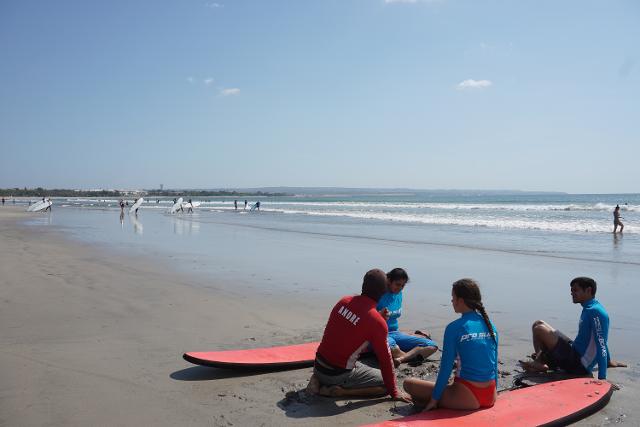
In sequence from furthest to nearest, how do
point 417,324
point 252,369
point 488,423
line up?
point 417,324
point 252,369
point 488,423

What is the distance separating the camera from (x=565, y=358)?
190 inches

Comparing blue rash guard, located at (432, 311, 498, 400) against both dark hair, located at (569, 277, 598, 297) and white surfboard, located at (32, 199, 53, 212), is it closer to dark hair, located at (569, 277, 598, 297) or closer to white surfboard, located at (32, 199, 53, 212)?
dark hair, located at (569, 277, 598, 297)

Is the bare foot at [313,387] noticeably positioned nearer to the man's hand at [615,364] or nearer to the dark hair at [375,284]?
the dark hair at [375,284]

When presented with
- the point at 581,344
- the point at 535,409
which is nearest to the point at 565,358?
the point at 581,344

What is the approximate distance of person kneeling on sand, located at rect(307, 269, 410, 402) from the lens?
4043mm

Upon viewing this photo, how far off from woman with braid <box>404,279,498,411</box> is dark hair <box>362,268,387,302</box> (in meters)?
0.59

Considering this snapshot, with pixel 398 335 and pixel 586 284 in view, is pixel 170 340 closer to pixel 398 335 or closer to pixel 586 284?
pixel 398 335

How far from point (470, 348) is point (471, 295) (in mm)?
369

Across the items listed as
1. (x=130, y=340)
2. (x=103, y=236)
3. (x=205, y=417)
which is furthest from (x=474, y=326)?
(x=103, y=236)

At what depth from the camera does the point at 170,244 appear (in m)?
Result: 16.5

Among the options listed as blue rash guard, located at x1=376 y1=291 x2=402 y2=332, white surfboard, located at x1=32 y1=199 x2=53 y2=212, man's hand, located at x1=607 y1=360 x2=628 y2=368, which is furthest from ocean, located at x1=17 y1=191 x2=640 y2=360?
white surfboard, located at x1=32 y1=199 x2=53 y2=212

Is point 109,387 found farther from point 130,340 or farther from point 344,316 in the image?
point 344,316

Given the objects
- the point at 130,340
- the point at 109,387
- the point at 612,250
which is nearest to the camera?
the point at 109,387

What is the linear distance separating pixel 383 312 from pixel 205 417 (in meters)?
2.02
